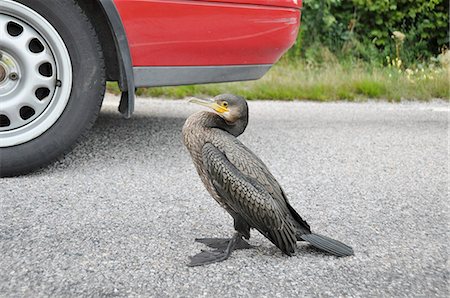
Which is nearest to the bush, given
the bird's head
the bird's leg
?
the bird's head

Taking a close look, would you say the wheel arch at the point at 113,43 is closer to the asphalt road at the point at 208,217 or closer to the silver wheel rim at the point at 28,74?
the silver wheel rim at the point at 28,74

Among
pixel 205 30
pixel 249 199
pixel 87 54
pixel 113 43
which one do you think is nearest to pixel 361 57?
pixel 205 30

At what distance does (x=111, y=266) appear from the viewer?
2570mm

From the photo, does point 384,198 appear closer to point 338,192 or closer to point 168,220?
point 338,192

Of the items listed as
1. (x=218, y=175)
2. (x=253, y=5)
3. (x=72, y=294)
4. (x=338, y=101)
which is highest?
(x=253, y=5)

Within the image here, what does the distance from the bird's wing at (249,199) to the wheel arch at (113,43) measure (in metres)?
1.32

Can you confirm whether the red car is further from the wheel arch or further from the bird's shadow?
the bird's shadow

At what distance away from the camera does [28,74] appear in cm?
366

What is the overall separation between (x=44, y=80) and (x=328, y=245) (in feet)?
6.18

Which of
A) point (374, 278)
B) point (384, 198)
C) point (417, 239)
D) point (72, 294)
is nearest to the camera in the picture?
point (72, 294)

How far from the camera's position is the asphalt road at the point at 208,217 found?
8.13 ft

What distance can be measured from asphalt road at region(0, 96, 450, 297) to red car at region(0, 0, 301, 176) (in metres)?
0.28

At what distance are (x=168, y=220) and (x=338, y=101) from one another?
403 cm

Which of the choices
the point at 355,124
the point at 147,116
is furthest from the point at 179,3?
the point at 355,124
